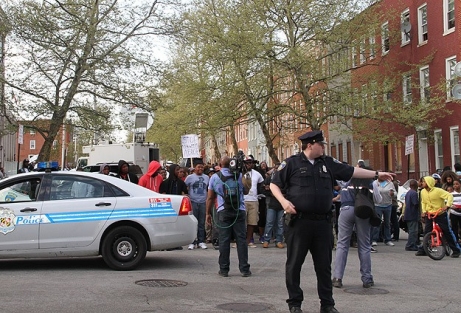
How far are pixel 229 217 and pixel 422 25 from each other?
25.0 metres

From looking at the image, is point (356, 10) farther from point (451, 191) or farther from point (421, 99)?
point (451, 191)

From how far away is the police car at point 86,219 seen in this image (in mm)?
9539

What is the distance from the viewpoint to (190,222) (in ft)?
33.3

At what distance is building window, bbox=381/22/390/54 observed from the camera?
96.8ft

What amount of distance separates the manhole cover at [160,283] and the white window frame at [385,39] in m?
22.8

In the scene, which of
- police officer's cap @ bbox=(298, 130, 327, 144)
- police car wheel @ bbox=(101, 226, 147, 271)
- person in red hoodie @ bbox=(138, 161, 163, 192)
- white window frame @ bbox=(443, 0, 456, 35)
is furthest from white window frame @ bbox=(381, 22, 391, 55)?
police officer's cap @ bbox=(298, 130, 327, 144)

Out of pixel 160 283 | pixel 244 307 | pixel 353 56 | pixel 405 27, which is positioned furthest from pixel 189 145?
pixel 244 307

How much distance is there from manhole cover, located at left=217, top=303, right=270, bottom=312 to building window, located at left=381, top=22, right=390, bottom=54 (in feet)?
78.4

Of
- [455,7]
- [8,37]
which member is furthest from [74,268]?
[455,7]

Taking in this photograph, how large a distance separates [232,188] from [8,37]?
48.6ft

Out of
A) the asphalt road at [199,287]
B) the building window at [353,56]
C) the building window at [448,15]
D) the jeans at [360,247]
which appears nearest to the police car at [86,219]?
the asphalt road at [199,287]

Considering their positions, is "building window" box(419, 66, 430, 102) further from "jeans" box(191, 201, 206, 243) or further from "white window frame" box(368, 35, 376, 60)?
"jeans" box(191, 201, 206, 243)

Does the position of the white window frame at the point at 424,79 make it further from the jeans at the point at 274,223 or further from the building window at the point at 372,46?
the jeans at the point at 274,223

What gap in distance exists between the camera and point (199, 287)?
27.7 feet
